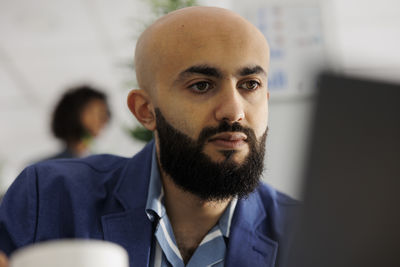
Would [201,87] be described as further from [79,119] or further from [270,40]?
[270,40]

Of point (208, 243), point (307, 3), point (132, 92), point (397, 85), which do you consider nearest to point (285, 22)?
point (307, 3)

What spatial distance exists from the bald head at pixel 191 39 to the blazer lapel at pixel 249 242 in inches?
14.9

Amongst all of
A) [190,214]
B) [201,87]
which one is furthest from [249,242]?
[201,87]

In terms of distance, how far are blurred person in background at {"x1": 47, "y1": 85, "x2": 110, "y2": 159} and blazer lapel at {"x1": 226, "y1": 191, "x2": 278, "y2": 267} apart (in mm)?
1581

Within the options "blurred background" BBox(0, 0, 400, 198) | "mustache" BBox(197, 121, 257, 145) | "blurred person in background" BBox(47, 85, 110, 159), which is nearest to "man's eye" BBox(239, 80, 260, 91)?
"mustache" BBox(197, 121, 257, 145)

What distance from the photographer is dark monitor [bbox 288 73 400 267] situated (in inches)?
15.5

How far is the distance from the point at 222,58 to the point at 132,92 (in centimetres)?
32

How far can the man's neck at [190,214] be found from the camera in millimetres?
1092

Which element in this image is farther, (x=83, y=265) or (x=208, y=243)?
(x=208, y=243)

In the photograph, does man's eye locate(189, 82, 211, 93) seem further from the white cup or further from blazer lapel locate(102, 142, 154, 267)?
the white cup

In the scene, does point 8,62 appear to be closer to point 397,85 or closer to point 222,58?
point 222,58

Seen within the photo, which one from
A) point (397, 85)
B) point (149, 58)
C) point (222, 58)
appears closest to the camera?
point (397, 85)

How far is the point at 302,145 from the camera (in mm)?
419

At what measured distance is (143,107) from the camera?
3.99 feet
